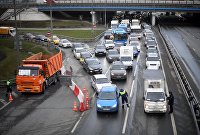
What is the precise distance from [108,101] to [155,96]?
3.47 metres

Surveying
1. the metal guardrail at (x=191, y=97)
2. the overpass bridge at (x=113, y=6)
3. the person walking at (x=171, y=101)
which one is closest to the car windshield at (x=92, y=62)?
the metal guardrail at (x=191, y=97)

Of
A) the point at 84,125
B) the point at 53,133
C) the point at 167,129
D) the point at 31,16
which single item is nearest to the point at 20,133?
the point at 53,133

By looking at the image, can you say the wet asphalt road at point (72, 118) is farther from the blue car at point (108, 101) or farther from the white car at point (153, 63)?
the white car at point (153, 63)

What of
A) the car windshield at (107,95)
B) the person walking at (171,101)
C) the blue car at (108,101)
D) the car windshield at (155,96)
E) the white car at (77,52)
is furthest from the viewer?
the white car at (77,52)

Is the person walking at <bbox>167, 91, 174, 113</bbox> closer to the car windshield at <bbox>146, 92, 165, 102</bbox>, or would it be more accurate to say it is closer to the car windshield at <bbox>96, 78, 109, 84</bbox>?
the car windshield at <bbox>146, 92, 165, 102</bbox>

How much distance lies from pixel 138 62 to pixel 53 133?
27792 mm

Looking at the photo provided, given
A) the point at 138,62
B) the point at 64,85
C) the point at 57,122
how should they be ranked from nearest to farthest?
the point at 57,122, the point at 64,85, the point at 138,62

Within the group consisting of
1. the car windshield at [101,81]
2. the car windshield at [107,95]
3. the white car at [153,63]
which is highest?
the white car at [153,63]

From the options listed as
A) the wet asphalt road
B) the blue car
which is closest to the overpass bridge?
the wet asphalt road

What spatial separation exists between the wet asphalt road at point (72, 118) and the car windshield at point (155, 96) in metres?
1.16

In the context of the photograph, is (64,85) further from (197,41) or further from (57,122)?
(197,41)

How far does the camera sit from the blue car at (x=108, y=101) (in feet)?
92.0

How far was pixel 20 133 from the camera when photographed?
24.9 metres

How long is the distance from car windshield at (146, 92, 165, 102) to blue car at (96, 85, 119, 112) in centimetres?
241
